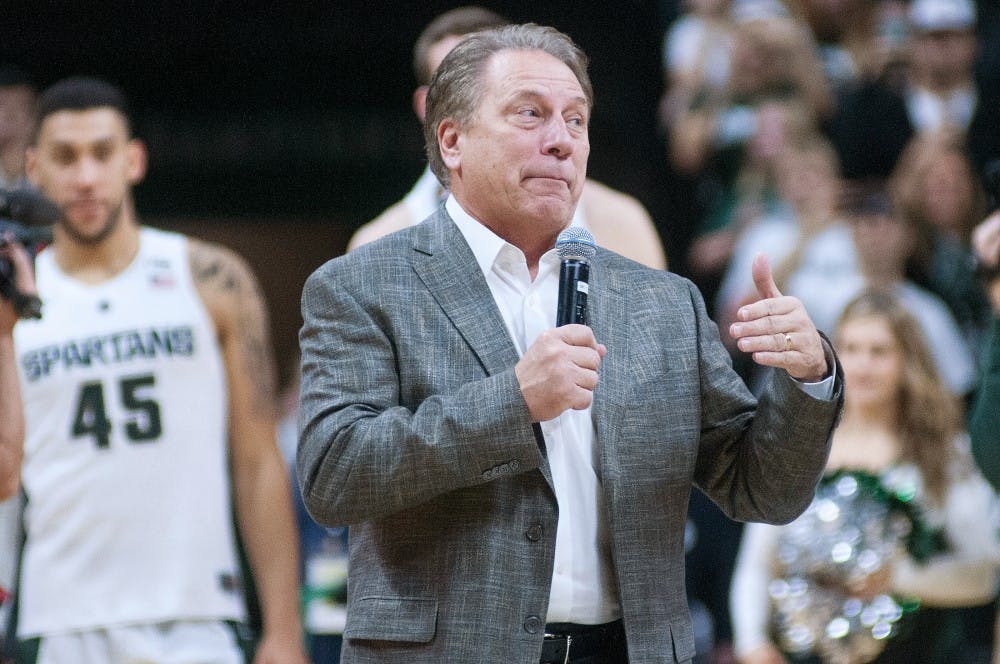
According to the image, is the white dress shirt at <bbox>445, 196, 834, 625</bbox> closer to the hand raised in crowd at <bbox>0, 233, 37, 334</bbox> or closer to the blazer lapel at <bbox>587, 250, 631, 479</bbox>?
the blazer lapel at <bbox>587, 250, 631, 479</bbox>

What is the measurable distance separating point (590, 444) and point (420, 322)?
333 millimetres

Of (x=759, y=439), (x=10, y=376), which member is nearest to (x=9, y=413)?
(x=10, y=376)

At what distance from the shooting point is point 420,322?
2311 millimetres

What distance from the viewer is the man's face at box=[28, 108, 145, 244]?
4.46m

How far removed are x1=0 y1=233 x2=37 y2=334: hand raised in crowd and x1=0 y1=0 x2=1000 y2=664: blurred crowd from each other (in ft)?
1.72

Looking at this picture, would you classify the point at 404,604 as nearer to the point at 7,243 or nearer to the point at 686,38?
the point at 7,243

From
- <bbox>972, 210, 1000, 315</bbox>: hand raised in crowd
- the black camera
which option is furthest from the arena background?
the black camera

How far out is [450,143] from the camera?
2.55 meters

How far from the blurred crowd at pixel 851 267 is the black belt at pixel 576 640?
1485mm

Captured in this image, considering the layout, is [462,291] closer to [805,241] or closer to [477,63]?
[477,63]

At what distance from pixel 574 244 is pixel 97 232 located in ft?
8.50

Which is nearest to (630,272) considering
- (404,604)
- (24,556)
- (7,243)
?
(404,604)

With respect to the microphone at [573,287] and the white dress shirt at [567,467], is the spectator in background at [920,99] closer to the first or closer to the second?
the white dress shirt at [567,467]

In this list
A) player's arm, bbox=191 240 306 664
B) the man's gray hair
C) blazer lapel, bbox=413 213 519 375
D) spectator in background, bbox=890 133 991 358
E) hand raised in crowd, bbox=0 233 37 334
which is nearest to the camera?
blazer lapel, bbox=413 213 519 375
